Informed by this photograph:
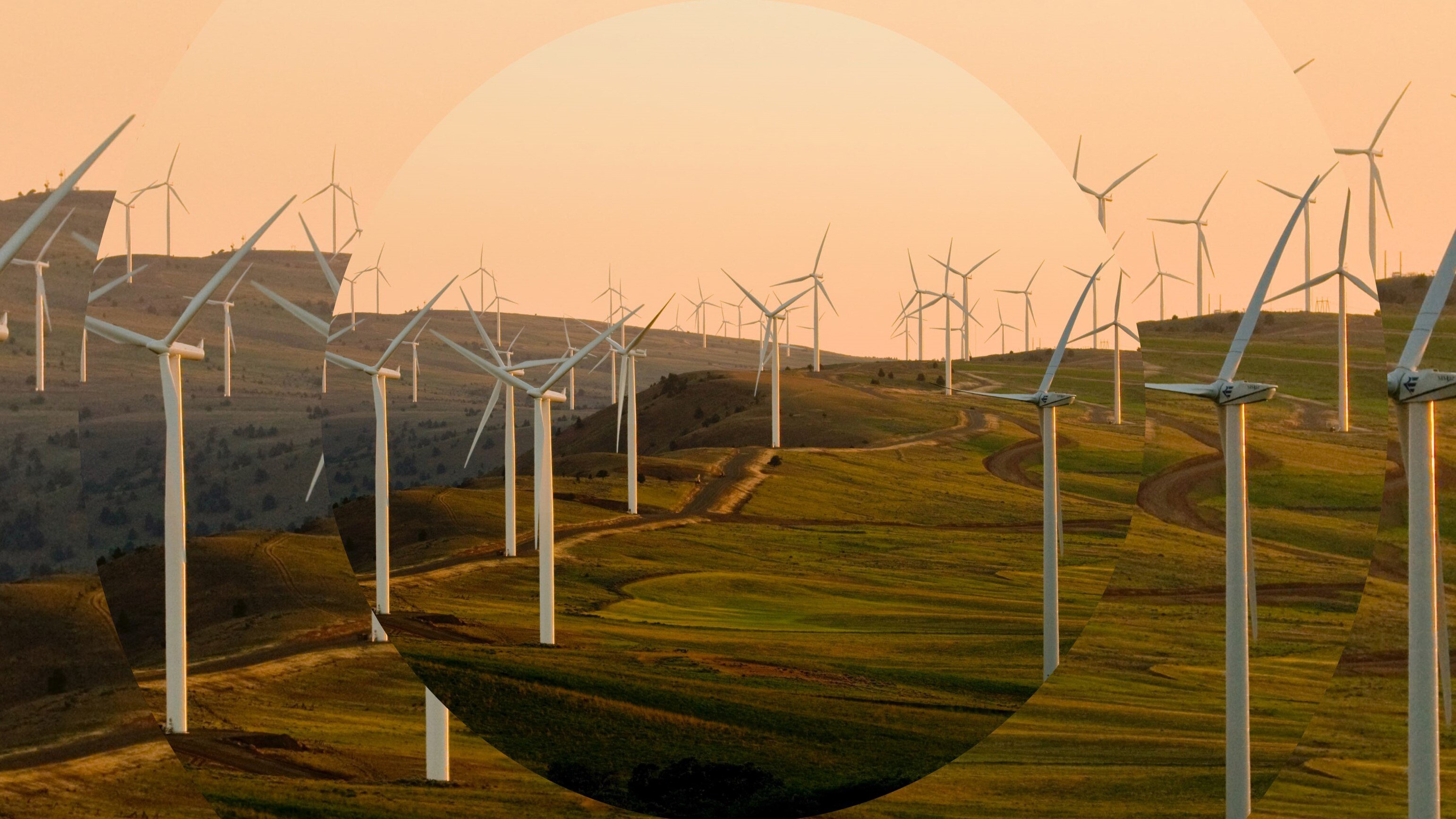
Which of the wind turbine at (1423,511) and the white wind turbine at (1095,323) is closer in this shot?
the wind turbine at (1423,511)

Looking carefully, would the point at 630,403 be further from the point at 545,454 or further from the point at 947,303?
the point at 947,303

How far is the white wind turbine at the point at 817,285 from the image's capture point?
36.4 m

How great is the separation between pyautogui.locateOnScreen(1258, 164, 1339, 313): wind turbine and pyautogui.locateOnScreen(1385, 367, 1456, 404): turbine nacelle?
22.5 feet

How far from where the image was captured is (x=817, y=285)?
1451 inches

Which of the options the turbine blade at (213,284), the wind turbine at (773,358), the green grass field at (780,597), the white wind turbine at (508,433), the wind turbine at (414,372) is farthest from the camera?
the wind turbine at (414,372)

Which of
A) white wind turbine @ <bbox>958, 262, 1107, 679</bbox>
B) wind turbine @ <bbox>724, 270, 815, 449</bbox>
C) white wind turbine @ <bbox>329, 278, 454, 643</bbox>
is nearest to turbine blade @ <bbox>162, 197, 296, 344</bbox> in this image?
white wind turbine @ <bbox>329, 278, 454, 643</bbox>

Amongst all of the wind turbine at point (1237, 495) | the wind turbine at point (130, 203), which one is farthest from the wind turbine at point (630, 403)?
the wind turbine at point (130, 203)

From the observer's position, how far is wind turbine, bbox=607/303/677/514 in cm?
3331

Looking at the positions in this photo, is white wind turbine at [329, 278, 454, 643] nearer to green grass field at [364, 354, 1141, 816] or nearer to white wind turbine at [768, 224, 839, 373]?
green grass field at [364, 354, 1141, 816]

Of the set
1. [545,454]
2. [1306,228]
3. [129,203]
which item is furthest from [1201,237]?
[129,203]

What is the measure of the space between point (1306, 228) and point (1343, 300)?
14.5 meters

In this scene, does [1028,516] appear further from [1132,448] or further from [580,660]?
[580,660]

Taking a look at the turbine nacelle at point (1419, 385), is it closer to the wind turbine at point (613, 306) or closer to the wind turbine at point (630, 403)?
the wind turbine at point (630, 403)

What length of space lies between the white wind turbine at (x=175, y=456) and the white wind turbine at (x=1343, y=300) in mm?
20466
